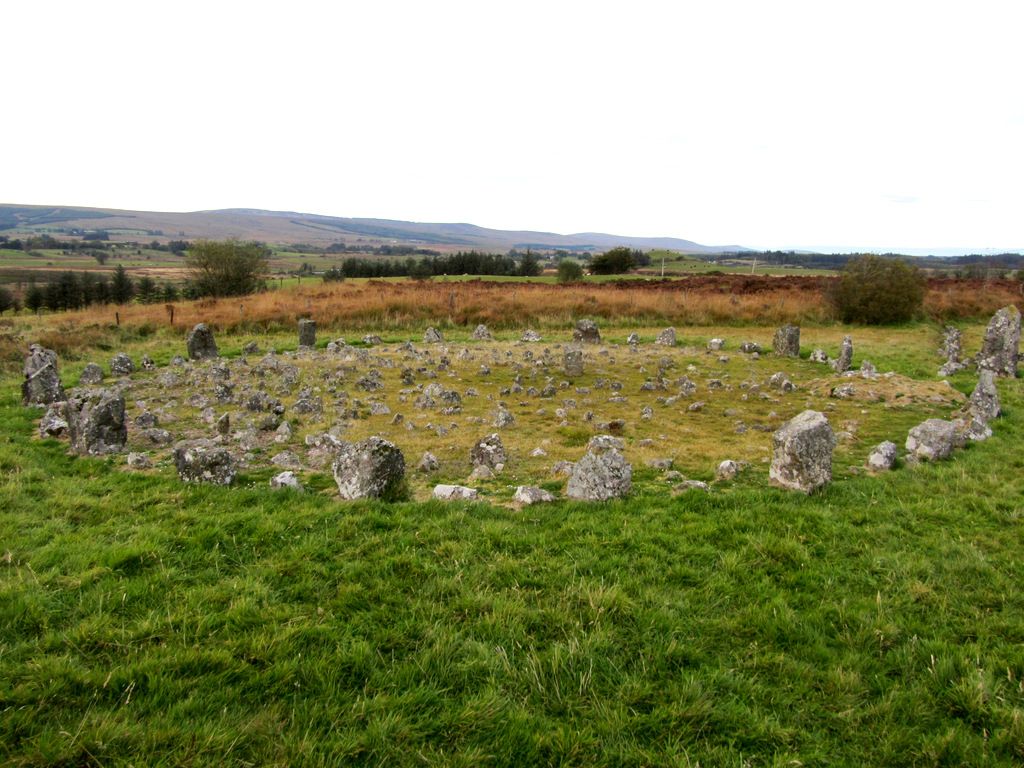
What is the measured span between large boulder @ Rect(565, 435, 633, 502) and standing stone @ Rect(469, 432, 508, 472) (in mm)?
1457

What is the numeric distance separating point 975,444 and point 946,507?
3.25m

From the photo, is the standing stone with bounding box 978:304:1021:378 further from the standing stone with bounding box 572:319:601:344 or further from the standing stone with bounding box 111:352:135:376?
the standing stone with bounding box 111:352:135:376

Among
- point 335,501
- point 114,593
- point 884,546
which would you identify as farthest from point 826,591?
point 114,593

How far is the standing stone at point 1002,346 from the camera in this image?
48.6 feet

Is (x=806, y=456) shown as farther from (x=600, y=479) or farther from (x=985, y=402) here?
(x=985, y=402)

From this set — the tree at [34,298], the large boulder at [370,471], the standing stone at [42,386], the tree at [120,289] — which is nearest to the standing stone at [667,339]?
the large boulder at [370,471]

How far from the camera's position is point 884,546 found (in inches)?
226

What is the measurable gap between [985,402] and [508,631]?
10438 millimetres

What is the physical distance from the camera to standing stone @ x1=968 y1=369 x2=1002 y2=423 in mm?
10289

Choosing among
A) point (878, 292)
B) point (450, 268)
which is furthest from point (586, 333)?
point (450, 268)

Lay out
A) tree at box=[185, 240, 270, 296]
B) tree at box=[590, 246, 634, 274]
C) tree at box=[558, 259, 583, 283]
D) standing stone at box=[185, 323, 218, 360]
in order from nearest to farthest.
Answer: standing stone at box=[185, 323, 218, 360], tree at box=[185, 240, 270, 296], tree at box=[558, 259, 583, 283], tree at box=[590, 246, 634, 274]

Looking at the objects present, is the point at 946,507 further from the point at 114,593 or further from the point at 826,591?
the point at 114,593

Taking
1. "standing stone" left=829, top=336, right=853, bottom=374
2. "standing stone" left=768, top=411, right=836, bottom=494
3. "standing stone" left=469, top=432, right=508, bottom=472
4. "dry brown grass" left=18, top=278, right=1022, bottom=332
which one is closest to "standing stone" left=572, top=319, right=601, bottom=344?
"dry brown grass" left=18, top=278, right=1022, bottom=332

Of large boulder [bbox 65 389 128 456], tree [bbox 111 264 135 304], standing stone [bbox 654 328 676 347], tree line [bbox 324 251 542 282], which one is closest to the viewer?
large boulder [bbox 65 389 128 456]
